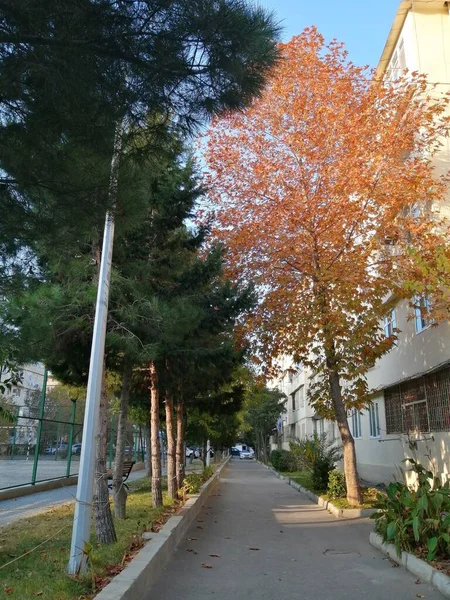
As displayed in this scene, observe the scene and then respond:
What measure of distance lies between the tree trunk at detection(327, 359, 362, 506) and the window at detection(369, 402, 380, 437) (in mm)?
5753

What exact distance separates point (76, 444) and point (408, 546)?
15684 mm

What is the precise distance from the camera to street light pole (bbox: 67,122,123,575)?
5066mm

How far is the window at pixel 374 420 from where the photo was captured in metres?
19.1

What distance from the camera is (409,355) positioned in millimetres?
14930

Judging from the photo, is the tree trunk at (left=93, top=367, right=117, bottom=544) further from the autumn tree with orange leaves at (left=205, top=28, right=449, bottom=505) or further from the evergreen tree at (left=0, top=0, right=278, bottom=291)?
the autumn tree with orange leaves at (left=205, top=28, right=449, bottom=505)

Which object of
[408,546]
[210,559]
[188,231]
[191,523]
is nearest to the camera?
[408,546]

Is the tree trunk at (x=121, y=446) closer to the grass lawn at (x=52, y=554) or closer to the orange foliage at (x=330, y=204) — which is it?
the grass lawn at (x=52, y=554)

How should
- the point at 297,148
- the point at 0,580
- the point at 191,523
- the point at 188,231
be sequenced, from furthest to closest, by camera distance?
the point at 297,148 < the point at 188,231 < the point at 191,523 < the point at 0,580

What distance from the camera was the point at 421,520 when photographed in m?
7.06

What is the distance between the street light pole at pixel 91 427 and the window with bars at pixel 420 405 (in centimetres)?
845

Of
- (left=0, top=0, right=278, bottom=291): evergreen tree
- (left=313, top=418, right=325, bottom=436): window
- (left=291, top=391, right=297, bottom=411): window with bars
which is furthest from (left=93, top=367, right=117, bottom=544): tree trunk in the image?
(left=291, top=391, right=297, bottom=411): window with bars

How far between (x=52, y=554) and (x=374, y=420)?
14857 mm

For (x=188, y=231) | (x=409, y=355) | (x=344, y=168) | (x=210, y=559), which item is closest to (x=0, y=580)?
(x=210, y=559)

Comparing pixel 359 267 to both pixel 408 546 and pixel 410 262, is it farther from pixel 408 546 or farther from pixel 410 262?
pixel 408 546
